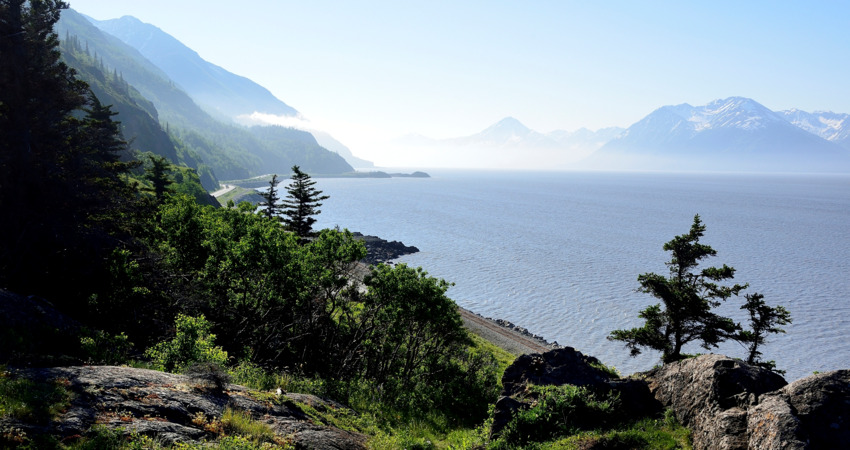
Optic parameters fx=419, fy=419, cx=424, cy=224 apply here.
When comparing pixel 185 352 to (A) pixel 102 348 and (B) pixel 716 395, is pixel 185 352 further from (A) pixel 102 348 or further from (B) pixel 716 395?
(B) pixel 716 395

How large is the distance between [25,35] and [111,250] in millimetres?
13992

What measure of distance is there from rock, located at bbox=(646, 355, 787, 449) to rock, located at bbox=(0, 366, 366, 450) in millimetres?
11185

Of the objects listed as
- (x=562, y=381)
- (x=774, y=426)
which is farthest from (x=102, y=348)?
(x=774, y=426)

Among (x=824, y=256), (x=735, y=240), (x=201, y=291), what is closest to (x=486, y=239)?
(x=735, y=240)

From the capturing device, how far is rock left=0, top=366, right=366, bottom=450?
438 inches

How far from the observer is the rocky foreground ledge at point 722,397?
10.6 m

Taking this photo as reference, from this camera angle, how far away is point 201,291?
86.7 ft

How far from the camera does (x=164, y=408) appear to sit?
12.6 meters

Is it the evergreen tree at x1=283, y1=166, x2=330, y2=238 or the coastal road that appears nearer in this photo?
the coastal road

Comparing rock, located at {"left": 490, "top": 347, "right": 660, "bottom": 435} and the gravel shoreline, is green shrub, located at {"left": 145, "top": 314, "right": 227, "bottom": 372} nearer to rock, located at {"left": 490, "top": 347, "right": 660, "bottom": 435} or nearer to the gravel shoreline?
→ rock, located at {"left": 490, "top": 347, "right": 660, "bottom": 435}

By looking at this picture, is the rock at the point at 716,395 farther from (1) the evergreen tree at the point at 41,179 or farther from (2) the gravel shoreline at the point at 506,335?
(2) the gravel shoreline at the point at 506,335

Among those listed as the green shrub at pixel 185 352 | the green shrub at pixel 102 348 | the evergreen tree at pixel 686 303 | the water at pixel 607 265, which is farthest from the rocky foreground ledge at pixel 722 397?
the water at pixel 607 265

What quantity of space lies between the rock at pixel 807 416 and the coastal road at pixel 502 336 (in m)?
44.1

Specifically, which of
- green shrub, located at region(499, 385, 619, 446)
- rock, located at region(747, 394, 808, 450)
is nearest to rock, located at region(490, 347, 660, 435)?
green shrub, located at region(499, 385, 619, 446)
